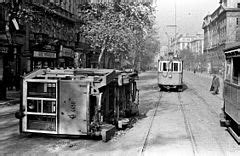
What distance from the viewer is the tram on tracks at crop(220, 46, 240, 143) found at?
8.92 metres

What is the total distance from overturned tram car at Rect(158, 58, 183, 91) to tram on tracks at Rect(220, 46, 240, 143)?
14.8 metres

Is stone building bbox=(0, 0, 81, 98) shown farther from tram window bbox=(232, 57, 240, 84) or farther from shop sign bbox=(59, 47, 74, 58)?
tram window bbox=(232, 57, 240, 84)

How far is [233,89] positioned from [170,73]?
669 inches

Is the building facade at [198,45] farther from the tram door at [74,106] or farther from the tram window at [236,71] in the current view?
the tram door at [74,106]

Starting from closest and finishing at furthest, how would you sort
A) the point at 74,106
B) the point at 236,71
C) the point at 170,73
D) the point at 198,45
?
the point at 74,106
the point at 236,71
the point at 170,73
the point at 198,45

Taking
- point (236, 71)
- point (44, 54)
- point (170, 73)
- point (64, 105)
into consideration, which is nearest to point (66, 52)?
point (44, 54)

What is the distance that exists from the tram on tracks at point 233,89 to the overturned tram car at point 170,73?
1478 cm

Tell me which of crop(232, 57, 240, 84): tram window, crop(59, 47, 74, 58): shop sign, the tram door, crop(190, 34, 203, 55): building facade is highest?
crop(190, 34, 203, 55): building facade

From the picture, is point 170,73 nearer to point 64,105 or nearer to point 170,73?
point 170,73

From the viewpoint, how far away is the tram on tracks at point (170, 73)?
2636 cm

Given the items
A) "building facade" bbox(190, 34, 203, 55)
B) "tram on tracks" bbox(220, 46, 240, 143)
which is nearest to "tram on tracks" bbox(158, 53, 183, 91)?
"tram on tracks" bbox(220, 46, 240, 143)

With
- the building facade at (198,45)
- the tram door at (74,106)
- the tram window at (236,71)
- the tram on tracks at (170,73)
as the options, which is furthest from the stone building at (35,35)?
the building facade at (198,45)

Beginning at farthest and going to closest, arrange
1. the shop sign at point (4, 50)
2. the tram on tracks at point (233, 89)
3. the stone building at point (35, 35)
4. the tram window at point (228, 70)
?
the shop sign at point (4, 50) → the stone building at point (35, 35) → the tram window at point (228, 70) → the tram on tracks at point (233, 89)

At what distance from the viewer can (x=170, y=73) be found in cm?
2641
